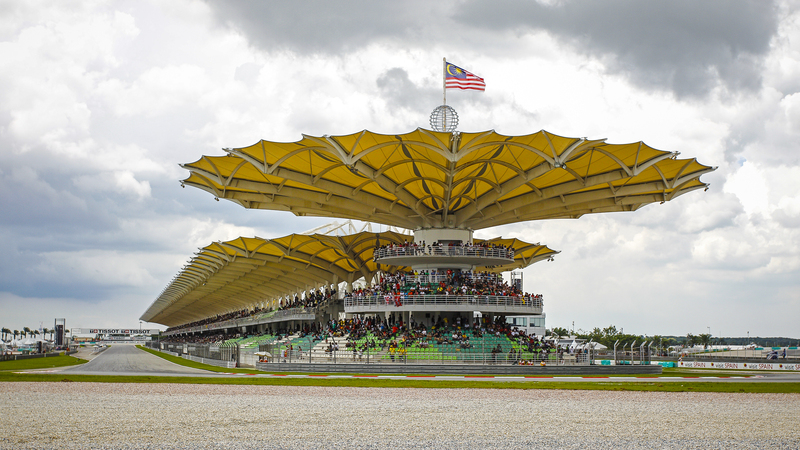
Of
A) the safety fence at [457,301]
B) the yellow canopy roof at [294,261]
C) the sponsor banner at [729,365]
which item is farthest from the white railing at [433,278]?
the sponsor banner at [729,365]

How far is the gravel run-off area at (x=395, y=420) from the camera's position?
441 inches

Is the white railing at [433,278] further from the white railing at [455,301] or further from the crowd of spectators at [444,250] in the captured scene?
the white railing at [455,301]

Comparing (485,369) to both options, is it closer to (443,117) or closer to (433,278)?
(433,278)

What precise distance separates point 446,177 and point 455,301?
7870mm

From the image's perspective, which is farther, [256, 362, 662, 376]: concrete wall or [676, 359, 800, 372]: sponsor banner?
[676, 359, 800, 372]: sponsor banner

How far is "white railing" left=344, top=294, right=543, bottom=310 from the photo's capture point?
134 feet

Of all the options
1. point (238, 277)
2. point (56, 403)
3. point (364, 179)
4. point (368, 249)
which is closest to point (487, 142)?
point (364, 179)

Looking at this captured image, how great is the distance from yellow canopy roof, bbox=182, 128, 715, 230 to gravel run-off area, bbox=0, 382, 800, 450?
55.1ft

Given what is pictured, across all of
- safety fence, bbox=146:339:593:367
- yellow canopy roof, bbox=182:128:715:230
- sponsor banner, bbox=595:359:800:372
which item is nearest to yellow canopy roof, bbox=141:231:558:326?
yellow canopy roof, bbox=182:128:715:230

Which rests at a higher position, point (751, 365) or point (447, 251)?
point (447, 251)

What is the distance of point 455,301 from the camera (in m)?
40.8

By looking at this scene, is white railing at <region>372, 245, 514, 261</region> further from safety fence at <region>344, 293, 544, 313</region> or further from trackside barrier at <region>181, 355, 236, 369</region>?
trackside barrier at <region>181, 355, 236, 369</region>

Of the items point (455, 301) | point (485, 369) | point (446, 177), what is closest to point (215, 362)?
point (455, 301)

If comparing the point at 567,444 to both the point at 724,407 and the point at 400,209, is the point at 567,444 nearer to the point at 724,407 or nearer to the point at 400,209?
the point at 724,407
